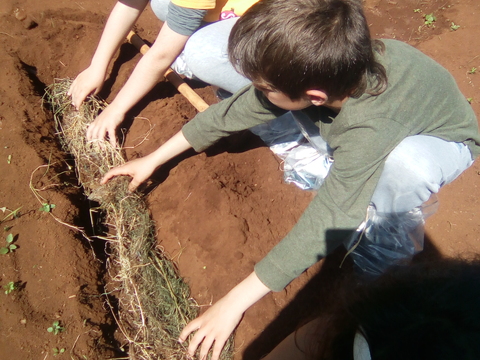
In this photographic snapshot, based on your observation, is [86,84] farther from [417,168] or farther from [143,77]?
[417,168]

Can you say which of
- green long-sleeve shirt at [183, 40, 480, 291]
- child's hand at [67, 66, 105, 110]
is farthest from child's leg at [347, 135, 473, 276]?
child's hand at [67, 66, 105, 110]

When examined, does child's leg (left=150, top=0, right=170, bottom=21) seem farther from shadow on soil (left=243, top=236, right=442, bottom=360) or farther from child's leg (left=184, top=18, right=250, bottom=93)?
shadow on soil (left=243, top=236, right=442, bottom=360)

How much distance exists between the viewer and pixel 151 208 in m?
2.25

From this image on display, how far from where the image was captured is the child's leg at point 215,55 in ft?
7.52

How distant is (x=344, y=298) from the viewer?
0.99m

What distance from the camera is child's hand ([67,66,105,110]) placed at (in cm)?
240

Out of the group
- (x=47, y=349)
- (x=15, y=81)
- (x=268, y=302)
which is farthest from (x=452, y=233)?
(x=15, y=81)

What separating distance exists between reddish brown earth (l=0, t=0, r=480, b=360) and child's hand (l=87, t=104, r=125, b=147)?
0.21 meters

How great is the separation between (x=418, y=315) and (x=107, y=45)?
7.40ft

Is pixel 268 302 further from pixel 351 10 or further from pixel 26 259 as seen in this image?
pixel 351 10

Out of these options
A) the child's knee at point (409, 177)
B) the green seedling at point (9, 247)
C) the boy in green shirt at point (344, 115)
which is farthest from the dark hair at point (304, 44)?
the green seedling at point (9, 247)

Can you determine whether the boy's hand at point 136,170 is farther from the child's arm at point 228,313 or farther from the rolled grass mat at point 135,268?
the child's arm at point 228,313

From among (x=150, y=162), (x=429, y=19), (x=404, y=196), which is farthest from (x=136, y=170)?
(x=429, y=19)

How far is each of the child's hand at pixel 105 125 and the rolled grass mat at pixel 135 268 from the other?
0.04 metres
